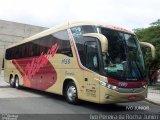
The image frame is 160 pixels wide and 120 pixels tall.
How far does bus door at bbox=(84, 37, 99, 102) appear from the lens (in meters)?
12.8

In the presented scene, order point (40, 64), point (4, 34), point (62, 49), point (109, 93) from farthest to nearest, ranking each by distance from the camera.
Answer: point (4, 34) → point (40, 64) → point (62, 49) → point (109, 93)

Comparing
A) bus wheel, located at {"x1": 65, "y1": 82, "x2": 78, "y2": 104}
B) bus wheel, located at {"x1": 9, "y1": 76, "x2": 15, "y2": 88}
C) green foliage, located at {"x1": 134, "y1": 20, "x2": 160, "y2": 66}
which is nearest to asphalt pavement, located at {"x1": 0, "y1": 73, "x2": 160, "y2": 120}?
bus wheel, located at {"x1": 65, "y1": 82, "x2": 78, "y2": 104}

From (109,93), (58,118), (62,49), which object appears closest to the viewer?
(58,118)

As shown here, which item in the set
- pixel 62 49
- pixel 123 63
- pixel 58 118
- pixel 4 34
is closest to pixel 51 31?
pixel 62 49

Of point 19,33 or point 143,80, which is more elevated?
point 19,33

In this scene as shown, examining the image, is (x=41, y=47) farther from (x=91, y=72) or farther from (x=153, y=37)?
(x=153, y=37)

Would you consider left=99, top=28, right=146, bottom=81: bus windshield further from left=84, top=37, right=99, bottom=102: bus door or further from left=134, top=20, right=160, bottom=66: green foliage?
left=134, top=20, right=160, bottom=66: green foliage

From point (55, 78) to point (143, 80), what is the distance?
15.0 feet

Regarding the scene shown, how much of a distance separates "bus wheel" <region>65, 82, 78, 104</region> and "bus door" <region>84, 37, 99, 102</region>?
3.40 ft

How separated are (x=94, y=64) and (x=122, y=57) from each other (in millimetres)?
1090

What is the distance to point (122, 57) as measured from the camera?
1299 cm

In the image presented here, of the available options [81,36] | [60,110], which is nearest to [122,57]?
[81,36]

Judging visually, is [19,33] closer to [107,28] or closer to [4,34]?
[4,34]

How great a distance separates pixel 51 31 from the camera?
17.2m
